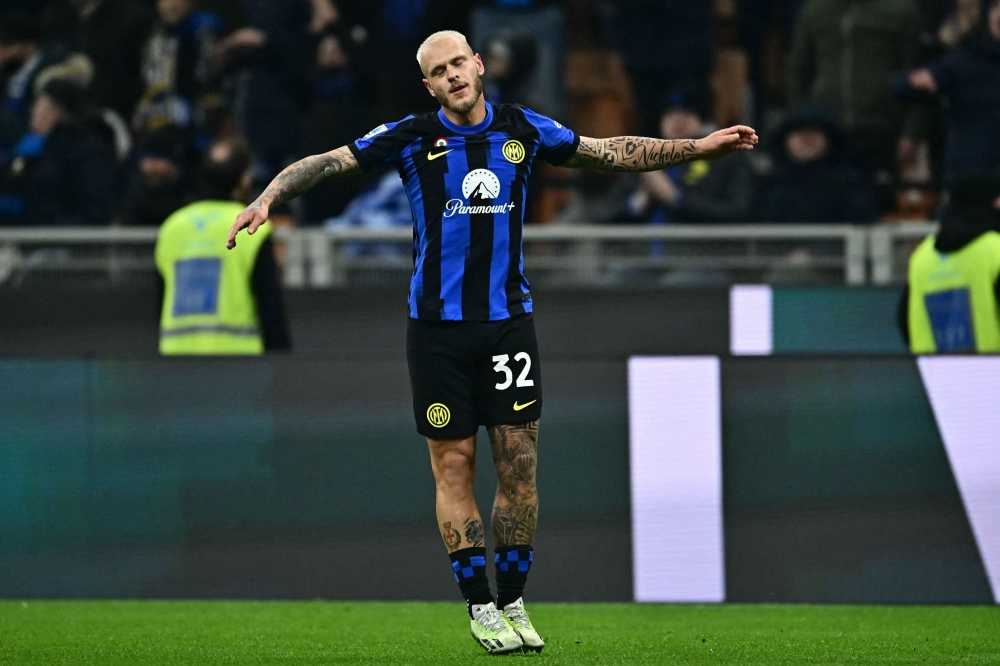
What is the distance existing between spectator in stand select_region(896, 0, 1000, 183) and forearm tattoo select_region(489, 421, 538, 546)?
5758 mm

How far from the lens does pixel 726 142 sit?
6.35 metres

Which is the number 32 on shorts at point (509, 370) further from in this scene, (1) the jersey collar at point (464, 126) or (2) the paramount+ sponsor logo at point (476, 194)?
(1) the jersey collar at point (464, 126)

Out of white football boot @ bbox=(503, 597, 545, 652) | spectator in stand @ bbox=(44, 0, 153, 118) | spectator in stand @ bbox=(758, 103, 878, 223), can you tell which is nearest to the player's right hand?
white football boot @ bbox=(503, 597, 545, 652)

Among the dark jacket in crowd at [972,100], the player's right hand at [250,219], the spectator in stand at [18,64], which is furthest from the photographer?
the spectator in stand at [18,64]

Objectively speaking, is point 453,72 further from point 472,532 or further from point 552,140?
point 472,532

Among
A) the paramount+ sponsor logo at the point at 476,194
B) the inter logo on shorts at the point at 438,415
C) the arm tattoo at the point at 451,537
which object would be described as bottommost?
the arm tattoo at the point at 451,537

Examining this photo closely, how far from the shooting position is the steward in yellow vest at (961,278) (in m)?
8.79

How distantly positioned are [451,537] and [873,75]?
6.76 metres

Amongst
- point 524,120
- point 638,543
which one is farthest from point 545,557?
point 524,120

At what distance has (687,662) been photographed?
20.1ft

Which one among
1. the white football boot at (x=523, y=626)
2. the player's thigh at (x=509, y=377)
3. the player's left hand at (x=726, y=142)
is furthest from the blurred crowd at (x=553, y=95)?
the white football boot at (x=523, y=626)

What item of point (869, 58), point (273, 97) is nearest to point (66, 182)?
point (273, 97)

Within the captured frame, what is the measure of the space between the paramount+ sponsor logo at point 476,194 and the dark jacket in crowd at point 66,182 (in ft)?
21.9

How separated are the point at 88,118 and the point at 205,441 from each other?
5412 millimetres
